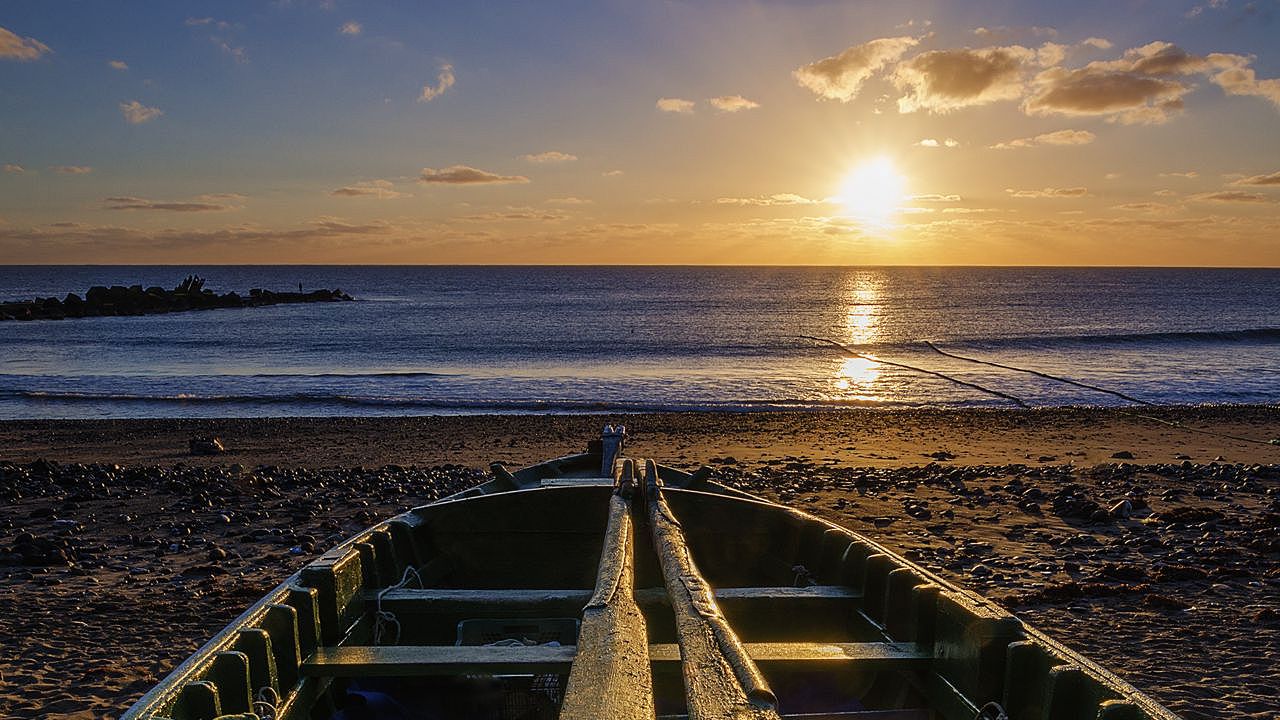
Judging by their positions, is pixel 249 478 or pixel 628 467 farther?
pixel 249 478

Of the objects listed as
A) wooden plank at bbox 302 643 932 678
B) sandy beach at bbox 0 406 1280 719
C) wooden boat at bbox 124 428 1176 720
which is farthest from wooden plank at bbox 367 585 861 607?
sandy beach at bbox 0 406 1280 719

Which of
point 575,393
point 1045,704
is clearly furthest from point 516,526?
point 575,393

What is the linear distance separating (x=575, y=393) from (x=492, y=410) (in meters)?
3.85

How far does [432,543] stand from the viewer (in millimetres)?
6105

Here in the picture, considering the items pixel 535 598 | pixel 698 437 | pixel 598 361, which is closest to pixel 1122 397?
pixel 698 437

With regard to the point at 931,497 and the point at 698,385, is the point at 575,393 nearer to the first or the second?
the point at 698,385

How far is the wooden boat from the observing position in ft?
9.89

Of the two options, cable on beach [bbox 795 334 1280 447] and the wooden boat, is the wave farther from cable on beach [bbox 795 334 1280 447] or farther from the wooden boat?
the wooden boat

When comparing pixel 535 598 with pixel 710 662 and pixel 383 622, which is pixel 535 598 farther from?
pixel 710 662

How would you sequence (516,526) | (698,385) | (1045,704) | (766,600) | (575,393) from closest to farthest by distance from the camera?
(1045,704) < (766,600) < (516,526) < (575,393) < (698,385)

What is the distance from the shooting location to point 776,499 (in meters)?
12.0

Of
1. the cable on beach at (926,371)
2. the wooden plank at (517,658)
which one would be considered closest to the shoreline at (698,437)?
the cable on beach at (926,371)

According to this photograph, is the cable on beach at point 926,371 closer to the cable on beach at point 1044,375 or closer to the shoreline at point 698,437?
the shoreline at point 698,437

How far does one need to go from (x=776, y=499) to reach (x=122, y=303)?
70.6 meters
